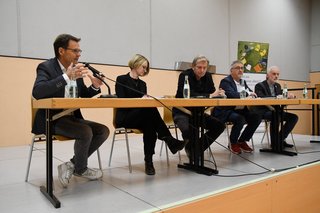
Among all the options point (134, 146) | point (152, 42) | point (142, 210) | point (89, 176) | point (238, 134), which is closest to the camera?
point (142, 210)

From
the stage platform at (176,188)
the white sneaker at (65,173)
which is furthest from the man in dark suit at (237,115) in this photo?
the white sneaker at (65,173)

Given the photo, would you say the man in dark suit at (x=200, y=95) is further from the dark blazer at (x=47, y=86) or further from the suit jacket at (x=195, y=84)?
the dark blazer at (x=47, y=86)

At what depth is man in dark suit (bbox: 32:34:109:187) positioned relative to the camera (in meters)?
1.62

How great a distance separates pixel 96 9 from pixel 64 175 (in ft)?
10.0

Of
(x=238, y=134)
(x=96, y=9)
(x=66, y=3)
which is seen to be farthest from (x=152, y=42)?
(x=238, y=134)

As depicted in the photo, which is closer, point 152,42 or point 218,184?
point 218,184

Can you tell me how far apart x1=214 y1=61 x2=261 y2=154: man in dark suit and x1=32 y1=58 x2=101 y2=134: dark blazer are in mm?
1515

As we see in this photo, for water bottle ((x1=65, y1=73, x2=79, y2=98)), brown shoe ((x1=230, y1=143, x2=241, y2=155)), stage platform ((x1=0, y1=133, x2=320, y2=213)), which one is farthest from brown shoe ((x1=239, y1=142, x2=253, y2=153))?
water bottle ((x1=65, y1=73, x2=79, y2=98))

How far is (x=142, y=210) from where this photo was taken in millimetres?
1400

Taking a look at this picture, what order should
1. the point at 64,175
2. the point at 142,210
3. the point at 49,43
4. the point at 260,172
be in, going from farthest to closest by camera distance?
the point at 49,43 < the point at 260,172 < the point at 64,175 < the point at 142,210

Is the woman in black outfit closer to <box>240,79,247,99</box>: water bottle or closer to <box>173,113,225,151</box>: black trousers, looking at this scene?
<box>173,113,225,151</box>: black trousers

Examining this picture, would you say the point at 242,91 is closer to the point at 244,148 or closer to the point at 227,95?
the point at 227,95

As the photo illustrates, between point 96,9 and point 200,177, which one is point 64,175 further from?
point 96,9

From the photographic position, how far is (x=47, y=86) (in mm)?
1621
